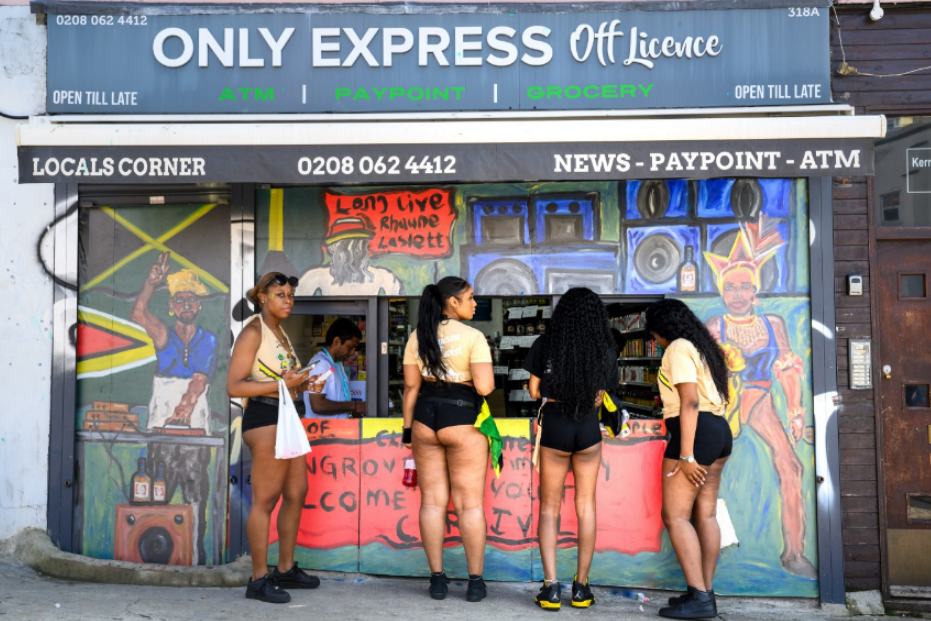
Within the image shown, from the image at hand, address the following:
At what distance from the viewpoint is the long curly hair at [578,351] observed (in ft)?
15.4

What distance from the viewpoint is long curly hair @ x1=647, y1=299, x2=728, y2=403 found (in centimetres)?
480

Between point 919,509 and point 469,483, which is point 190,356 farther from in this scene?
point 919,509

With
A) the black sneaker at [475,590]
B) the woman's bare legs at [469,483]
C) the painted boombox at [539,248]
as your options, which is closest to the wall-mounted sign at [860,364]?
the painted boombox at [539,248]

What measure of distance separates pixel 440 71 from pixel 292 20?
3.65 ft

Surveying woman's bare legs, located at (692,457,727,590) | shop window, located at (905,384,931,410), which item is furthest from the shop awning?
woman's bare legs, located at (692,457,727,590)

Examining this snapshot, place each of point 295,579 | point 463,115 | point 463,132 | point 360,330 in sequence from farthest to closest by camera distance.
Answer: point 360,330, point 463,115, point 295,579, point 463,132

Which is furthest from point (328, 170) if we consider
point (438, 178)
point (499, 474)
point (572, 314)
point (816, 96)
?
point (816, 96)

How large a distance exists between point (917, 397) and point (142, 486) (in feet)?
18.1

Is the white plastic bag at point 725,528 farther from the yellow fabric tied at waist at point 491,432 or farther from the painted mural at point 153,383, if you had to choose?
the painted mural at point 153,383

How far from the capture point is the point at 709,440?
4.78 m

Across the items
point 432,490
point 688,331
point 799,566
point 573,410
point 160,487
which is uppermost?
point 688,331

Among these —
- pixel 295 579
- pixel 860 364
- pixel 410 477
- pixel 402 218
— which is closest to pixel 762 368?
pixel 860 364

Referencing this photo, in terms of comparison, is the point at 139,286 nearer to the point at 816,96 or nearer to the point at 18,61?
the point at 18,61

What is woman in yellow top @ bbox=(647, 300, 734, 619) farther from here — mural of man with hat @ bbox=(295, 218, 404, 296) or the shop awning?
mural of man with hat @ bbox=(295, 218, 404, 296)
